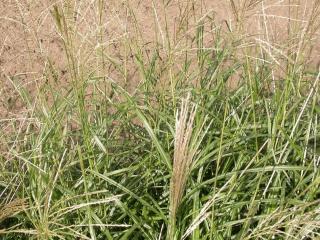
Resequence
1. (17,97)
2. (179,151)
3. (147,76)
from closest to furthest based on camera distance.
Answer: (179,151)
(147,76)
(17,97)

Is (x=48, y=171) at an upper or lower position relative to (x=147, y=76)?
lower

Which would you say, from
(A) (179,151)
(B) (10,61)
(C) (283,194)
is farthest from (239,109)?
(B) (10,61)

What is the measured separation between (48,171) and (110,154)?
27 centimetres

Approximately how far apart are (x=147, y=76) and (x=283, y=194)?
892 millimetres

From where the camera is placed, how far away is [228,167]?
2791mm

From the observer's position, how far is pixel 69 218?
265cm

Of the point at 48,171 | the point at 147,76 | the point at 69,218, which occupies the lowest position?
the point at 69,218

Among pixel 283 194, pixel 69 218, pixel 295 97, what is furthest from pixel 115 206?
pixel 295 97

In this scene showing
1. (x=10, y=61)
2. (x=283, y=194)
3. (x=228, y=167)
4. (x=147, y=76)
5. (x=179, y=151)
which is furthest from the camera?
(x=10, y=61)

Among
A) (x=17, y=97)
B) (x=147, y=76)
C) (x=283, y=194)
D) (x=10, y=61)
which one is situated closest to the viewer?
(x=283, y=194)

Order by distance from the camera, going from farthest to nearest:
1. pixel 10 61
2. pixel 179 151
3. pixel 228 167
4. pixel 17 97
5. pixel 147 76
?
pixel 10 61 < pixel 17 97 < pixel 147 76 < pixel 228 167 < pixel 179 151

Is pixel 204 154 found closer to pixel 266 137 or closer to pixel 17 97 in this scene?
pixel 266 137

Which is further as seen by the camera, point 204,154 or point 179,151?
point 204,154

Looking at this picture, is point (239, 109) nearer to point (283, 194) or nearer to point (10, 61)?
point (283, 194)
